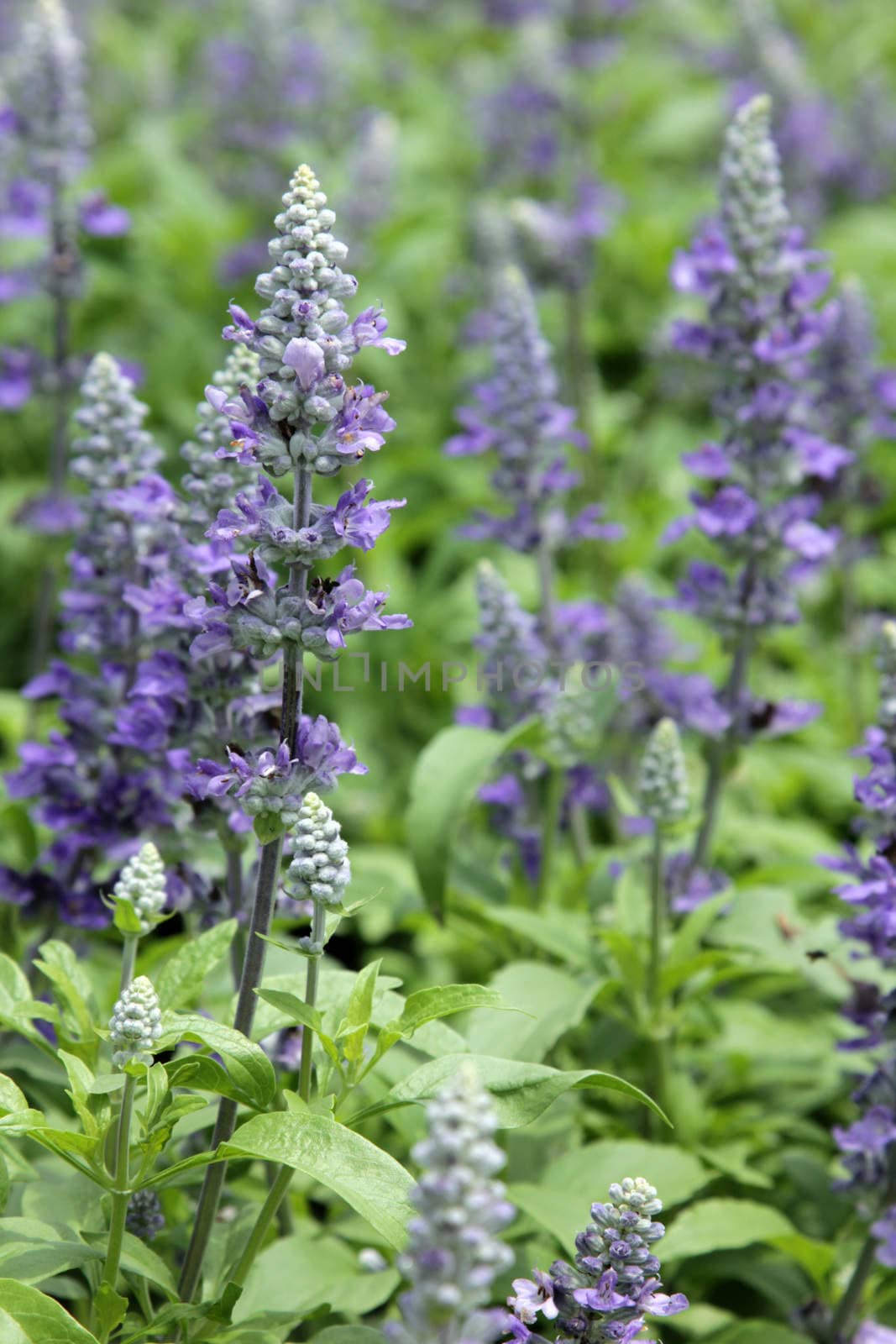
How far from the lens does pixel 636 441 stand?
8.58 metres

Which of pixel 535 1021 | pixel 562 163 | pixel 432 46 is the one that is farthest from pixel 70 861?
pixel 432 46

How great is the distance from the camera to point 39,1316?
110 inches

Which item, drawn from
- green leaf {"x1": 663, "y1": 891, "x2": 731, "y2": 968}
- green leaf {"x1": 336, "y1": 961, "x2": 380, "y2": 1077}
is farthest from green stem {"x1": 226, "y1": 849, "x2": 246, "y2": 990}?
green leaf {"x1": 663, "y1": 891, "x2": 731, "y2": 968}

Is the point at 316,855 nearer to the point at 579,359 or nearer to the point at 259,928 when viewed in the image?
the point at 259,928

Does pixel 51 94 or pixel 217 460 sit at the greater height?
pixel 51 94

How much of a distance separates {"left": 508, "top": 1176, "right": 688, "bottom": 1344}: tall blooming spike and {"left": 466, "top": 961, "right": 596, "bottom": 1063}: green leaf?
86 centimetres

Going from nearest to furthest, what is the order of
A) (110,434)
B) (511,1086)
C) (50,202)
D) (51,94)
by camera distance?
(511,1086) < (110,434) < (51,94) < (50,202)

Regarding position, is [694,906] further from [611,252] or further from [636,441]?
[611,252]

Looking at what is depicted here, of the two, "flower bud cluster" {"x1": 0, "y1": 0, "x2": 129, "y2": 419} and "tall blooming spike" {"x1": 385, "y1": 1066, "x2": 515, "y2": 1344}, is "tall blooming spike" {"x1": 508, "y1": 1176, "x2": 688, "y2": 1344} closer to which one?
"tall blooming spike" {"x1": 385, "y1": 1066, "x2": 515, "y2": 1344}

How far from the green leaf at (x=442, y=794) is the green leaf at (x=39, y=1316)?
174 centimetres

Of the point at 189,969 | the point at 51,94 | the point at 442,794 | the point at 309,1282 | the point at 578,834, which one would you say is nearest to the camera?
the point at 189,969

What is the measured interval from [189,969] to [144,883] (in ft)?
1.09

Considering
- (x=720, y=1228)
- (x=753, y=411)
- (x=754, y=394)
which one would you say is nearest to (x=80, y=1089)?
(x=720, y=1228)

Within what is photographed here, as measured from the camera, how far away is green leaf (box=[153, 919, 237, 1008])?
131 inches
